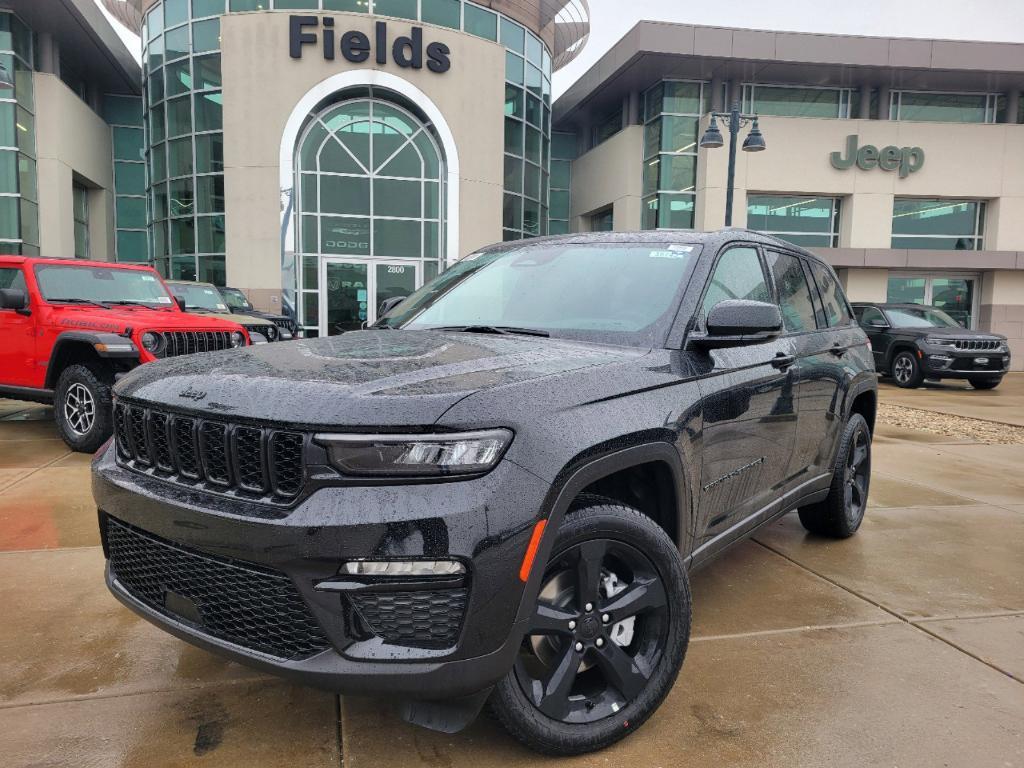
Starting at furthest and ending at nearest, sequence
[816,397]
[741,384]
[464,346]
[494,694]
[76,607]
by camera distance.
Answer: [816,397] < [76,607] < [741,384] < [464,346] < [494,694]

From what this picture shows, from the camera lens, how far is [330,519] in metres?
1.84

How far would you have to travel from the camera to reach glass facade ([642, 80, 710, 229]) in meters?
24.8

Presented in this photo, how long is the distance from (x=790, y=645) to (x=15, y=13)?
27.4 meters

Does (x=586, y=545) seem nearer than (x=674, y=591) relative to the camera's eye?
Yes

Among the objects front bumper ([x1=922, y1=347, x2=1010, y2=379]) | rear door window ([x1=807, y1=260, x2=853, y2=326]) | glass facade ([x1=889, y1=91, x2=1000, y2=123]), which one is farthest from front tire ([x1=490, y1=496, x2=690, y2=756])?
glass facade ([x1=889, y1=91, x2=1000, y2=123])

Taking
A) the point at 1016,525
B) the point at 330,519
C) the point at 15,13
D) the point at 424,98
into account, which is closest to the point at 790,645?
the point at 330,519

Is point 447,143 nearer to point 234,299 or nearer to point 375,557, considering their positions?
point 234,299

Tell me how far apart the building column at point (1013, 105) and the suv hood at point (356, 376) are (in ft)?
94.0

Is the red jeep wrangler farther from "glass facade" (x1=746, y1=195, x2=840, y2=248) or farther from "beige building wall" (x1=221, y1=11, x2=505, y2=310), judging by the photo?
"glass facade" (x1=746, y1=195, x2=840, y2=248)

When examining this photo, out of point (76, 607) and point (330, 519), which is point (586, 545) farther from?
point (76, 607)

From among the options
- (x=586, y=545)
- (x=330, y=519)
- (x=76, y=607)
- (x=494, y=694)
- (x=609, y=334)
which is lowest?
(x=76, y=607)

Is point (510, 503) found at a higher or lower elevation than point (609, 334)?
lower

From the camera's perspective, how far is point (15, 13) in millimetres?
21938

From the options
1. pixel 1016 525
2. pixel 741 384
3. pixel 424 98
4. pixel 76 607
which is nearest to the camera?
pixel 741 384
